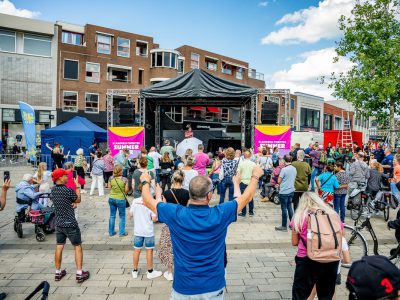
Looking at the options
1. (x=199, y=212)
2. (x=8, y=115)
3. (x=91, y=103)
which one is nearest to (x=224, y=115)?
(x=91, y=103)

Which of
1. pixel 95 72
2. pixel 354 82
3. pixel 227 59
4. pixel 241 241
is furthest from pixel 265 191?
pixel 227 59

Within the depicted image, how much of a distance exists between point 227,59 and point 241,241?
36776mm

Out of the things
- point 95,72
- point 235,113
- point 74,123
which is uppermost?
point 95,72

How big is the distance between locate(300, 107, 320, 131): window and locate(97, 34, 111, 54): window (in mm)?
28195

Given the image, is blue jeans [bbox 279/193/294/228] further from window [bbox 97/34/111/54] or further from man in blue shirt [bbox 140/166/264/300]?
window [bbox 97/34/111/54]

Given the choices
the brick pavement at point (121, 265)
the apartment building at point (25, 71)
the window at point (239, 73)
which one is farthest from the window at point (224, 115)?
the brick pavement at point (121, 265)

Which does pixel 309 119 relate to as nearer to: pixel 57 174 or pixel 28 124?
pixel 28 124

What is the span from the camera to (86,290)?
171 inches

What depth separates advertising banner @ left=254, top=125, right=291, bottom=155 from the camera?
1297cm

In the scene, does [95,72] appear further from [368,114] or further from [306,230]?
[306,230]

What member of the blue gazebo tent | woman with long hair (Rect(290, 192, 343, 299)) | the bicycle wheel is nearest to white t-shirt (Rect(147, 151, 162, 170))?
the bicycle wheel

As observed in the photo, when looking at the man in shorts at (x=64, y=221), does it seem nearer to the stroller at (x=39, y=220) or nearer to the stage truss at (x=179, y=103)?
the stroller at (x=39, y=220)

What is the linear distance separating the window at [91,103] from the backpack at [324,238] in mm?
28600

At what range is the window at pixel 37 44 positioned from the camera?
85.4 feet
